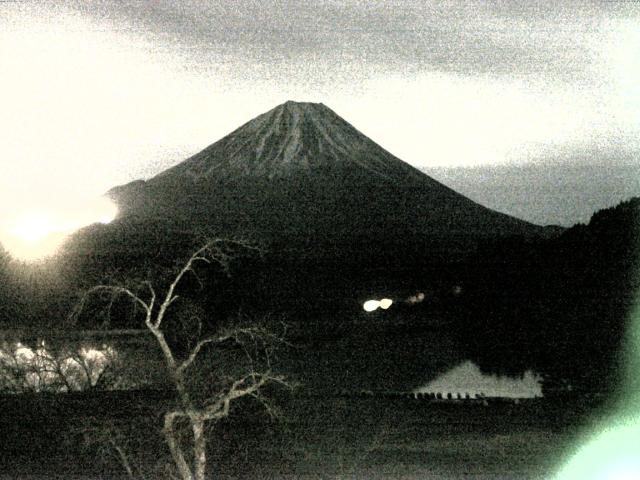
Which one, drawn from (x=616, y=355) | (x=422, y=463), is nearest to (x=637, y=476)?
(x=422, y=463)

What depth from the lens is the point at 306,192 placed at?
101 metres

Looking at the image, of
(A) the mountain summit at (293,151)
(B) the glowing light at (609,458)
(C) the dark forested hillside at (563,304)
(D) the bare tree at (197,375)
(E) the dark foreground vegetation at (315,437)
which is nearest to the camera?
(D) the bare tree at (197,375)

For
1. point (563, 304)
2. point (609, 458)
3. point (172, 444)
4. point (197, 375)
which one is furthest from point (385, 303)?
point (172, 444)

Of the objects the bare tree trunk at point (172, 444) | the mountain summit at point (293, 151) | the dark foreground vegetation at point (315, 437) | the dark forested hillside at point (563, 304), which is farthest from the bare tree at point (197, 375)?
the mountain summit at point (293, 151)

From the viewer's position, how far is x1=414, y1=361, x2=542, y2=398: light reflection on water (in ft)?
67.3

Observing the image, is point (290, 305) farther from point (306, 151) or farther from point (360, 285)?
point (306, 151)

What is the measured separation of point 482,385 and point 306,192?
79.8 metres

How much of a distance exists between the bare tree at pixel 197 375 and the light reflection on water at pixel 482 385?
459 centimetres

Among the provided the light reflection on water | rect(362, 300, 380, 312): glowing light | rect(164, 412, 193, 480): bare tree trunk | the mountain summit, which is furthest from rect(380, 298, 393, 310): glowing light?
the mountain summit

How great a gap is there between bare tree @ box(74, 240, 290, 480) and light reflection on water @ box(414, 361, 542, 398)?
4.59 meters

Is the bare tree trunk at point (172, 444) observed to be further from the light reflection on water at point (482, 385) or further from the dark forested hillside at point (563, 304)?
the light reflection on water at point (482, 385)

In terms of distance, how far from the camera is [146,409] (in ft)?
45.0

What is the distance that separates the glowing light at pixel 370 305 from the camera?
39.1 metres

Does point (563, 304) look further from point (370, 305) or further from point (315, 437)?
point (315, 437)
